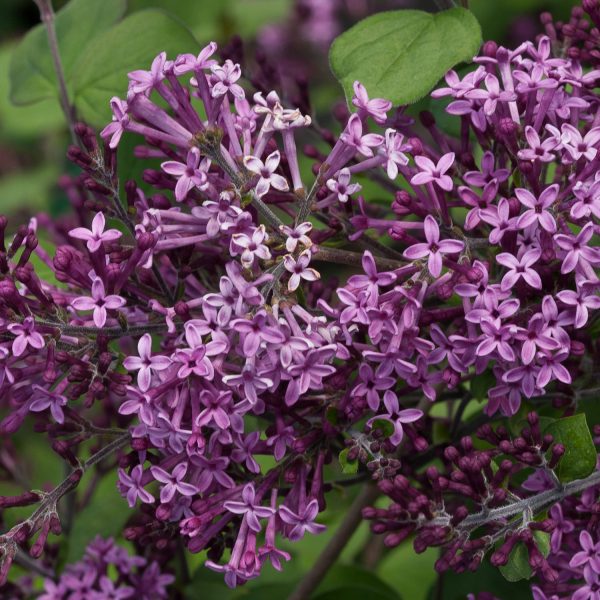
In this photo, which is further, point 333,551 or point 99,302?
point 333,551

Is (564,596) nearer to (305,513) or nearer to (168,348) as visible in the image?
(305,513)

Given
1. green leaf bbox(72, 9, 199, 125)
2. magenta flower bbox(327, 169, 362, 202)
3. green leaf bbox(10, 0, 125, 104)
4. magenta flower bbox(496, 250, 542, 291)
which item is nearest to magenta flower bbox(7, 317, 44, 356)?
magenta flower bbox(327, 169, 362, 202)

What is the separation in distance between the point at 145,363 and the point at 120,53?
989 millimetres

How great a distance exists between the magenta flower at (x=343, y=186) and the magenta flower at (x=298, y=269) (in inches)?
5.0

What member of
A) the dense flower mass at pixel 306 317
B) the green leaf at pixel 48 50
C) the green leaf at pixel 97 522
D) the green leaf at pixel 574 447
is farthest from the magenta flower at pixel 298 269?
the green leaf at pixel 48 50

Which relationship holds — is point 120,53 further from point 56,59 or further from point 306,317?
point 306,317

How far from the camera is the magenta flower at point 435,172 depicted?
5.66ft

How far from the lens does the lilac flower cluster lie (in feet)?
7.22

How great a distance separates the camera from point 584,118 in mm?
1871

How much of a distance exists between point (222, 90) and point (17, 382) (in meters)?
0.59

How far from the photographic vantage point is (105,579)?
2191mm

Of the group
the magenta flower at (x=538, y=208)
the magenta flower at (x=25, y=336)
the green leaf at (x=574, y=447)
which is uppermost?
the magenta flower at (x=25, y=336)

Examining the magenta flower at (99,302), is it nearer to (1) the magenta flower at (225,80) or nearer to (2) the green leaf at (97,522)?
(1) the magenta flower at (225,80)

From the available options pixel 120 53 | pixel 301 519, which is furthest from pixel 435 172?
pixel 120 53
